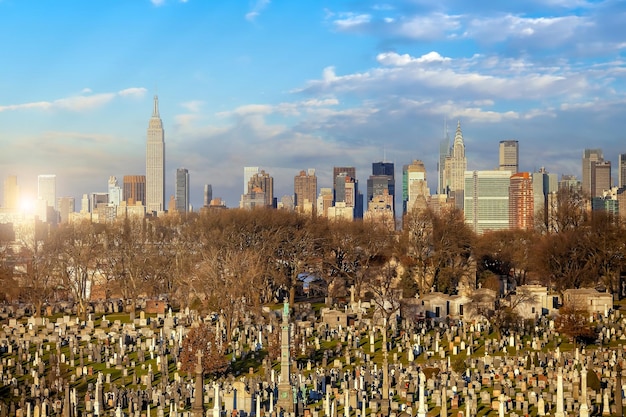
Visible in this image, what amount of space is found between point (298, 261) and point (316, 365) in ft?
69.4

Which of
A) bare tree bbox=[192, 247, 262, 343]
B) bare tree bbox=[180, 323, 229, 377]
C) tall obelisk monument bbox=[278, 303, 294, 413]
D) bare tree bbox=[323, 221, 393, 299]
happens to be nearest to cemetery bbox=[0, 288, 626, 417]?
tall obelisk monument bbox=[278, 303, 294, 413]

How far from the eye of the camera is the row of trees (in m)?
58.8

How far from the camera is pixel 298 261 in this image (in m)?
62.8

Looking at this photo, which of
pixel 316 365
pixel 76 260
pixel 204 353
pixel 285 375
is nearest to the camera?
pixel 285 375

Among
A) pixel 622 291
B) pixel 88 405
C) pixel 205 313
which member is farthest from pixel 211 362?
pixel 622 291

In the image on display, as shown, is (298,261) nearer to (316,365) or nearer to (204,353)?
(316,365)

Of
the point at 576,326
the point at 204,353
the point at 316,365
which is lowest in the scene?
the point at 316,365

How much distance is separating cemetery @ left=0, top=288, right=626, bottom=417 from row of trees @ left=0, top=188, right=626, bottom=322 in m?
2.96

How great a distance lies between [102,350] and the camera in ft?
145

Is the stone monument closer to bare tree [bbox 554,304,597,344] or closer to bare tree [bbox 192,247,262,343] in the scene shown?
bare tree [bbox 192,247,262,343]

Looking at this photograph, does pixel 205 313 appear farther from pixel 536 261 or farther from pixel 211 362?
pixel 536 261

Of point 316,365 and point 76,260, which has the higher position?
point 76,260

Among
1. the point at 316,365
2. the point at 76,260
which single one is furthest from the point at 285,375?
the point at 76,260

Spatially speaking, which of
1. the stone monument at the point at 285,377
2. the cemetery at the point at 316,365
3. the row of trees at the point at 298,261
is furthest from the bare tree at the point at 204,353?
the row of trees at the point at 298,261
